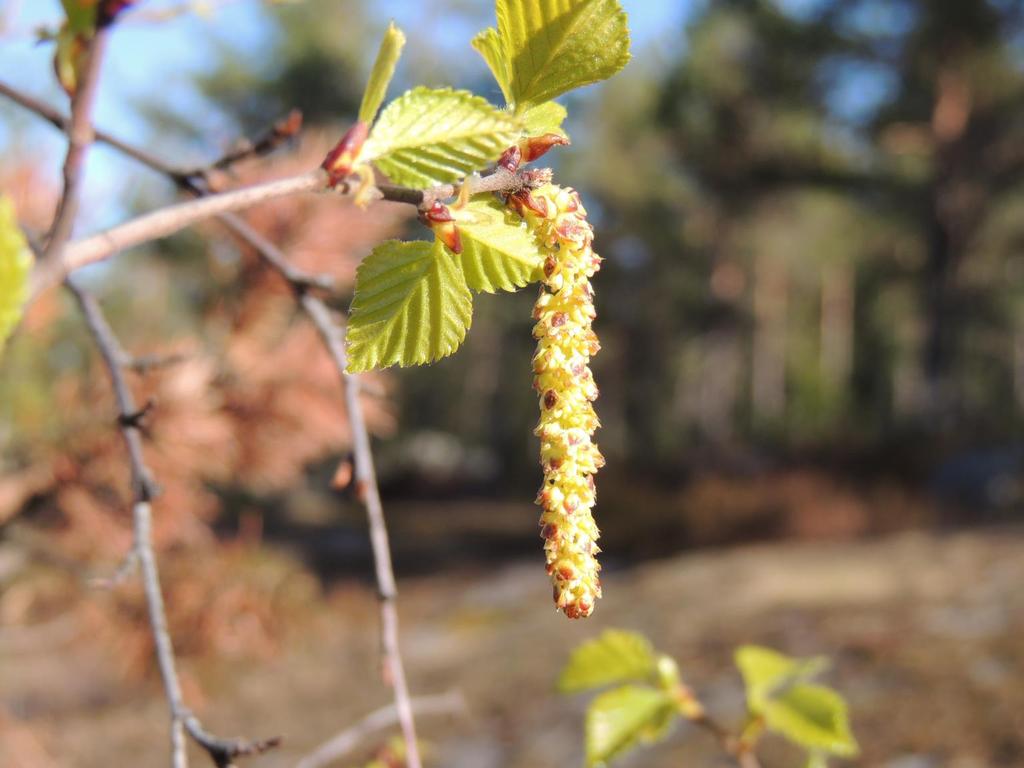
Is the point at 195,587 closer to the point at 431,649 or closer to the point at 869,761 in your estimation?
the point at 869,761

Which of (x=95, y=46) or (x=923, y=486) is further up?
(x=95, y=46)

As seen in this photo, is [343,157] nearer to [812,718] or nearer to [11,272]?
[11,272]

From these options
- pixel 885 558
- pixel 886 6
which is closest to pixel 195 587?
pixel 885 558

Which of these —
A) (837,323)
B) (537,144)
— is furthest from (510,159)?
(837,323)

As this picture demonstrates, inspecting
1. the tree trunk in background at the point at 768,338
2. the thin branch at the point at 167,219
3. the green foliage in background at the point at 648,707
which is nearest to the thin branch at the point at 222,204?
the thin branch at the point at 167,219

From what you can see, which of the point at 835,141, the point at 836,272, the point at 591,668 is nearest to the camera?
the point at 591,668

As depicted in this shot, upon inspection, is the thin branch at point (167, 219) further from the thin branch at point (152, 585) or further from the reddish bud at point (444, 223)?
the thin branch at point (152, 585)

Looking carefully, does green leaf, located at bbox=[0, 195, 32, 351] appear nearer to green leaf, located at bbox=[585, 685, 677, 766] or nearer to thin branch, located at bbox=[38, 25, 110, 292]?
thin branch, located at bbox=[38, 25, 110, 292]
